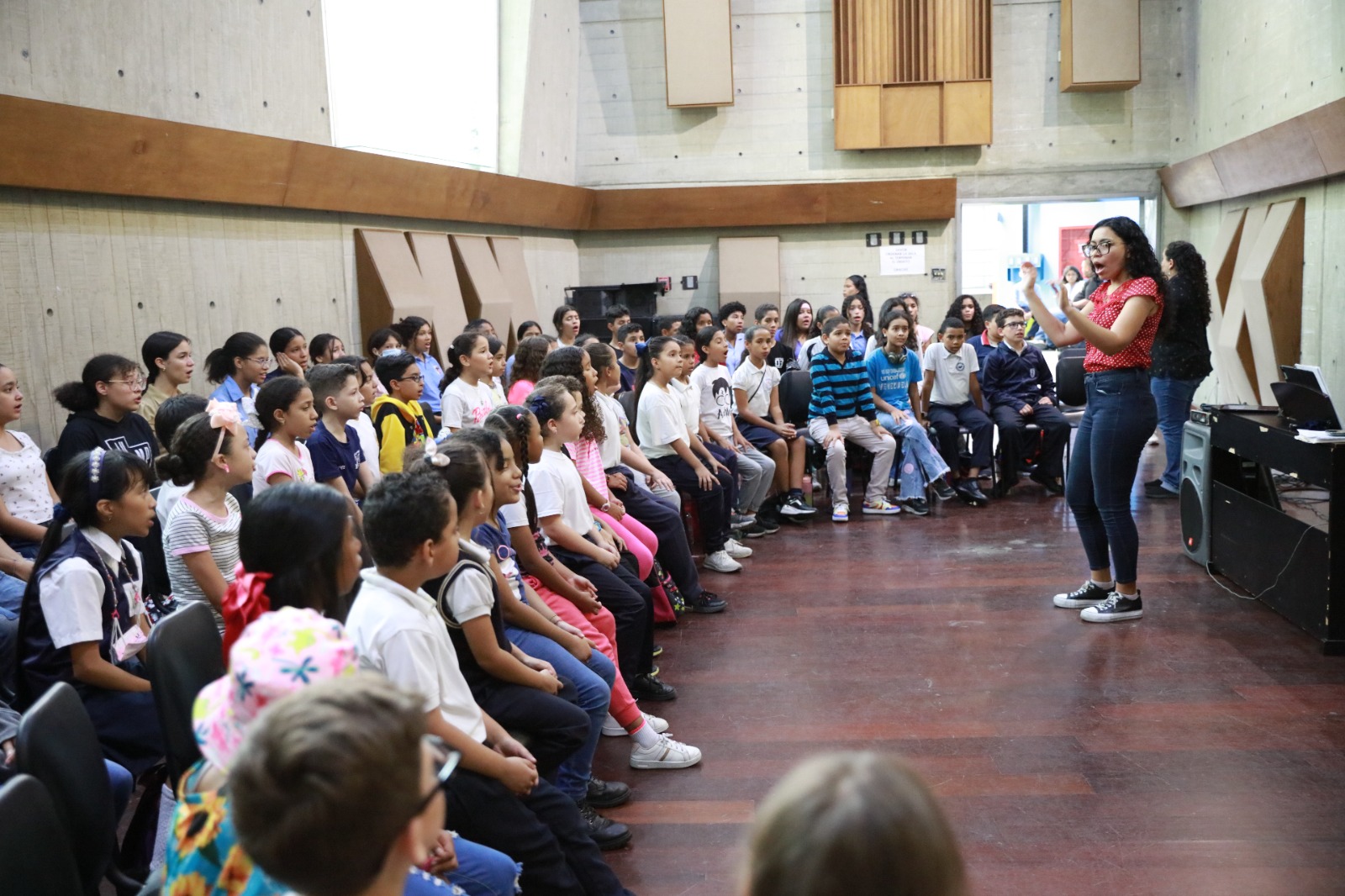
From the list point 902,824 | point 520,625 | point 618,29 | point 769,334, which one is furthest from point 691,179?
point 902,824

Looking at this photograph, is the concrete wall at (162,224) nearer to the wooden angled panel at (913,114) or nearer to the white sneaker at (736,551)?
the white sneaker at (736,551)

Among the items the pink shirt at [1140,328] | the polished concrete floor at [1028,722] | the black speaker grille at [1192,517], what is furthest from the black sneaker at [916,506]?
the pink shirt at [1140,328]

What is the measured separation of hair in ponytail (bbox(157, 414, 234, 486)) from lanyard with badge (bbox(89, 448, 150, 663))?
26 centimetres

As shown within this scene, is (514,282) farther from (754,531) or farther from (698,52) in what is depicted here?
(754,531)

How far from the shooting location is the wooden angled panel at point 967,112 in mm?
10836

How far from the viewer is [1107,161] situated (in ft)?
35.8

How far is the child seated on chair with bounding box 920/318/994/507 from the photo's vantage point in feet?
23.7

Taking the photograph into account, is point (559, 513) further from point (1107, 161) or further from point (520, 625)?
point (1107, 161)

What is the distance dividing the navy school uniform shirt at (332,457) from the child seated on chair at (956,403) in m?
4.25

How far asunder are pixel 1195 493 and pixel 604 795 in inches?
139

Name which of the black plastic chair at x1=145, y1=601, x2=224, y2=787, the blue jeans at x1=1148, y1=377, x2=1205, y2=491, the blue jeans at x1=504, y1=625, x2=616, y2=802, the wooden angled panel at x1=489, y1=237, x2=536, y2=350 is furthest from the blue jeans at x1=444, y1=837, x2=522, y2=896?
the wooden angled panel at x1=489, y1=237, x2=536, y2=350

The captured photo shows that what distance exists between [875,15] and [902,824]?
11283 mm

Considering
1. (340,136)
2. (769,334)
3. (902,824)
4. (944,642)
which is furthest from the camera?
(340,136)

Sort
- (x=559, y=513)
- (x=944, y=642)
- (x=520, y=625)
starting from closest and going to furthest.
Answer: (x=520, y=625), (x=559, y=513), (x=944, y=642)
